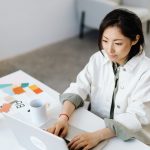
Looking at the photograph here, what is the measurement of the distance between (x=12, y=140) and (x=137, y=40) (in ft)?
2.41

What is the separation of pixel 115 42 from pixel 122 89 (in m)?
0.25

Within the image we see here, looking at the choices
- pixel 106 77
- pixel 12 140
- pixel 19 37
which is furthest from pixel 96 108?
pixel 19 37

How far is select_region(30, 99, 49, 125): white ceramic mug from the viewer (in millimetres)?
1273

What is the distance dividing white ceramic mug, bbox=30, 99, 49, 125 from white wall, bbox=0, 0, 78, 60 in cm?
214

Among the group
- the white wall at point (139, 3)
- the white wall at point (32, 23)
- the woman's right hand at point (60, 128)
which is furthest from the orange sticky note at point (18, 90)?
the white wall at point (139, 3)

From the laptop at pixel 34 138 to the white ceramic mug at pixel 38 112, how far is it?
16 centimetres

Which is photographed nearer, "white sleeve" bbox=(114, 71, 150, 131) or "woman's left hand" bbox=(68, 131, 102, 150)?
"woman's left hand" bbox=(68, 131, 102, 150)

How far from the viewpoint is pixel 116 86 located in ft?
4.82

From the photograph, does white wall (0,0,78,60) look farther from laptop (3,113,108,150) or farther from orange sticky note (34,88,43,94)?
laptop (3,113,108,150)

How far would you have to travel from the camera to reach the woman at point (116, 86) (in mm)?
1229

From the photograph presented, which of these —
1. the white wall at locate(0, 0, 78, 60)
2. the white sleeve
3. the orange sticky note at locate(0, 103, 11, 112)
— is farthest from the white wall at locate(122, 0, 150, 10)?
the orange sticky note at locate(0, 103, 11, 112)

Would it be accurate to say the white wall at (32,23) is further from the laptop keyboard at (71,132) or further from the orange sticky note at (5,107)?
the laptop keyboard at (71,132)

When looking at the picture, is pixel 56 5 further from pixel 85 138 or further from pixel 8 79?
pixel 85 138

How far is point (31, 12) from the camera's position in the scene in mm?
3434
